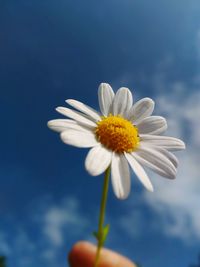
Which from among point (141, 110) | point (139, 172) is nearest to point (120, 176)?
point (139, 172)

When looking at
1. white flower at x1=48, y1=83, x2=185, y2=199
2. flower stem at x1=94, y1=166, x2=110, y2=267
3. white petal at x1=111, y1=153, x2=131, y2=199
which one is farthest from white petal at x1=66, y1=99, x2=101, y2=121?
flower stem at x1=94, y1=166, x2=110, y2=267

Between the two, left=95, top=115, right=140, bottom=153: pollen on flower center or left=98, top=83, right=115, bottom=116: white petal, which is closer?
left=95, top=115, right=140, bottom=153: pollen on flower center

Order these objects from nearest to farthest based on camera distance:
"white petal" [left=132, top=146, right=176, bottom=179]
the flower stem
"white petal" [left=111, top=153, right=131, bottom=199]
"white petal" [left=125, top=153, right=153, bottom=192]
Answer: the flower stem < "white petal" [left=111, top=153, right=131, bottom=199] < "white petal" [left=125, top=153, right=153, bottom=192] < "white petal" [left=132, top=146, right=176, bottom=179]

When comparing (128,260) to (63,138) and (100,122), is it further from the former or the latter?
(100,122)

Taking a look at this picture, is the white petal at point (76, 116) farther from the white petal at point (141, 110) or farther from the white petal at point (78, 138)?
the white petal at point (141, 110)

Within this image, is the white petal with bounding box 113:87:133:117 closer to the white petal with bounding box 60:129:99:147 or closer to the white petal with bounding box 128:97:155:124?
the white petal with bounding box 128:97:155:124

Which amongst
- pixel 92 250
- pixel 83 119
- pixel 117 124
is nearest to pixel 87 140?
pixel 83 119

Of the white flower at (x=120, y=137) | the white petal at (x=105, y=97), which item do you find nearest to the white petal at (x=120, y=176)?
the white flower at (x=120, y=137)

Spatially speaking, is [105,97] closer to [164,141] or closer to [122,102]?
[122,102]
